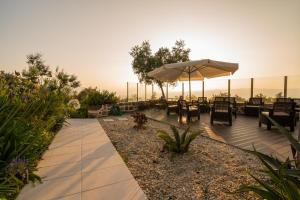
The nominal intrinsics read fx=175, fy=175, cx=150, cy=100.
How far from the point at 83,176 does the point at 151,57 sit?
14504mm

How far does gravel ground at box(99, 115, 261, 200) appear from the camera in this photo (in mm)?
2527

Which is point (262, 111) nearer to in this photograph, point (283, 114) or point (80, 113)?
point (283, 114)

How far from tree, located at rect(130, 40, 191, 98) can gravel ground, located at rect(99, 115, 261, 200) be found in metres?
11.9

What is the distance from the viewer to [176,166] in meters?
3.40

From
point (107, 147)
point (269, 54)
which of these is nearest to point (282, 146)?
point (107, 147)

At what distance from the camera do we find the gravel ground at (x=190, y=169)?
253 cm

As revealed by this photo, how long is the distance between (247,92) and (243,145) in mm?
8673

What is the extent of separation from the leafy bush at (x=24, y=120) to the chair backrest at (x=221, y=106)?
18.8ft

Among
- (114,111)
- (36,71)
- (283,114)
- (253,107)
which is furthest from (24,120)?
(253,107)

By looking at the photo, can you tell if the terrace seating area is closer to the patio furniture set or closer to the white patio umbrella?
the patio furniture set

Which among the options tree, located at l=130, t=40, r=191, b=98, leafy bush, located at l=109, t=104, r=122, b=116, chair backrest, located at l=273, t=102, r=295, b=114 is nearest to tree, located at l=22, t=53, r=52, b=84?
leafy bush, located at l=109, t=104, r=122, b=116

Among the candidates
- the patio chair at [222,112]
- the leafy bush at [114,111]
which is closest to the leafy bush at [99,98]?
the leafy bush at [114,111]

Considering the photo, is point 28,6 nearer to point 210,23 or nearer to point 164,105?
point 210,23

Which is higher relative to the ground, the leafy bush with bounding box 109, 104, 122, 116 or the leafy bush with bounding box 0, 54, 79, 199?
the leafy bush with bounding box 0, 54, 79, 199
